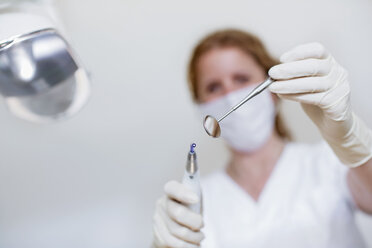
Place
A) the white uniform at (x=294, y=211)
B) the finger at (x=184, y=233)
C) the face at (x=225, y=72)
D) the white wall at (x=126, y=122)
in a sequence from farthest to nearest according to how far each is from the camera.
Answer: the white wall at (x=126, y=122), the face at (x=225, y=72), the white uniform at (x=294, y=211), the finger at (x=184, y=233)

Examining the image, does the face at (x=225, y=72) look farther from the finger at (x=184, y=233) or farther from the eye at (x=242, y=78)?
the finger at (x=184, y=233)

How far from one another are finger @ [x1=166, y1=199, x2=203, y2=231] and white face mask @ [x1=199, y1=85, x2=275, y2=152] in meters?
0.36

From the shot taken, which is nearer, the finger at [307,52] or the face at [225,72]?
the finger at [307,52]

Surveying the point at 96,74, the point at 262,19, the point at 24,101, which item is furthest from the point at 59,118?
the point at 262,19

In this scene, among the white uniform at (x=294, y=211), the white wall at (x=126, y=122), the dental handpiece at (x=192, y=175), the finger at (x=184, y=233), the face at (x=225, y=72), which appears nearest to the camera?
the dental handpiece at (x=192, y=175)

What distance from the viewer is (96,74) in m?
1.33

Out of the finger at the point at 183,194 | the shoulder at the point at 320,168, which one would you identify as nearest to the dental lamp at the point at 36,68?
the finger at the point at 183,194

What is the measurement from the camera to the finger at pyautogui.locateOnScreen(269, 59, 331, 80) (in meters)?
0.67

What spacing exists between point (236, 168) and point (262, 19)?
25.2 inches

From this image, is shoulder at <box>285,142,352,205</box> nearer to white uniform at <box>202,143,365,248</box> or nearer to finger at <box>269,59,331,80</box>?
white uniform at <box>202,143,365,248</box>

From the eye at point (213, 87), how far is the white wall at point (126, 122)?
238mm

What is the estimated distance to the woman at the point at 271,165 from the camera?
70 centimetres

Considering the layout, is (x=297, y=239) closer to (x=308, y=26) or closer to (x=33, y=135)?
(x=308, y=26)

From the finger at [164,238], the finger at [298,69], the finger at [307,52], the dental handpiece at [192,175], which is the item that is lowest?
the finger at [164,238]
